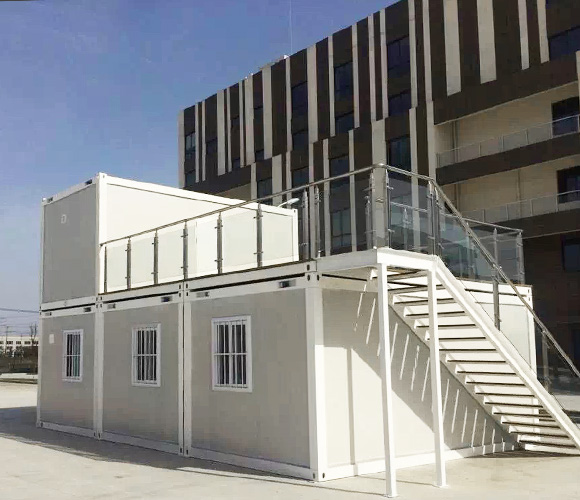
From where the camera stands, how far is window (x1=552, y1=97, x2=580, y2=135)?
3278cm

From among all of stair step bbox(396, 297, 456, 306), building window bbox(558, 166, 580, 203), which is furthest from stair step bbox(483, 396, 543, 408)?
building window bbox(558, 166, 580, 203)

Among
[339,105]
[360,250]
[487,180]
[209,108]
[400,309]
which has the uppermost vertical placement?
[209,108]

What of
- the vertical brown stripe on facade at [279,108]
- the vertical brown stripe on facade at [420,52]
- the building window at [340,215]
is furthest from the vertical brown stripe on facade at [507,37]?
the building window at [340,215]

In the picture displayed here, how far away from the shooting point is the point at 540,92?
33.7 meters

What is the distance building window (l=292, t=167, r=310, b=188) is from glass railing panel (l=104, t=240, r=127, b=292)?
29792 millimetres

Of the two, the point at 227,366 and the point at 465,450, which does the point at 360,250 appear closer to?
the point at 227,366

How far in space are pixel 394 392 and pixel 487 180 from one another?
2703 cm

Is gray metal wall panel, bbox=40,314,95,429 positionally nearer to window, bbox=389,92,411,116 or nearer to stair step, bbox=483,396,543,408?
stair step, bbox=483,396,543,408

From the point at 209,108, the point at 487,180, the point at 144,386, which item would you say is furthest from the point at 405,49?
the point at 144,386

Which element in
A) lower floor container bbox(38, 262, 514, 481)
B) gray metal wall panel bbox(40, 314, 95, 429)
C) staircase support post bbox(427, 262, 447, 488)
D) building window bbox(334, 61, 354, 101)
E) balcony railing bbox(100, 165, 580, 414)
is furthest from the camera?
building window bbox(334, 61, 354, 101)

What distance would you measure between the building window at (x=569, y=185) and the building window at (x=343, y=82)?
14.2 meters

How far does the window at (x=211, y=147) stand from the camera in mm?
54094

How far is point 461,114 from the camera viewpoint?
36.8 metres

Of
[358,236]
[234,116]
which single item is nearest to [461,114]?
[234,116]
